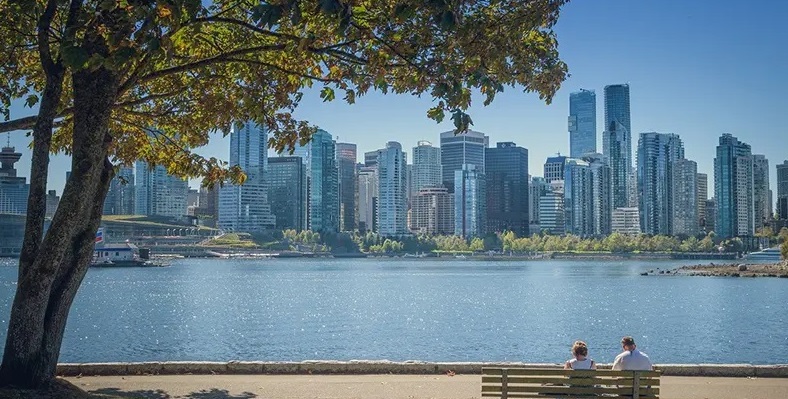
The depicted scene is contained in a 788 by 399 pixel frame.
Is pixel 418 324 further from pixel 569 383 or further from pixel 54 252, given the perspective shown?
pixel 54 252

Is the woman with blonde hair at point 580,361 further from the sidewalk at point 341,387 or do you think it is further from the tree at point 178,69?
the tree at point 178,69

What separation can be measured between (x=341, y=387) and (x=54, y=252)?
5.23m

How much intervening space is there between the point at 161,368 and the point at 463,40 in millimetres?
8626

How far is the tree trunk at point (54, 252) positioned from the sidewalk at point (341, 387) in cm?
131

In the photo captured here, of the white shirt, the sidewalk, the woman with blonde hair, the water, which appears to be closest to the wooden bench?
the woman with blonde hair

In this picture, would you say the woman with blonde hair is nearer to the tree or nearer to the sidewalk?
the sidewalk

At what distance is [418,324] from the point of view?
56.5m

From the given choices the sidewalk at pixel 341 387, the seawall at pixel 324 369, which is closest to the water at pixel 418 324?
the seawall at pixel 324 369

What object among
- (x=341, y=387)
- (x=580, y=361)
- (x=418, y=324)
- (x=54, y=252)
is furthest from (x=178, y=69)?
(x=418, y=324)

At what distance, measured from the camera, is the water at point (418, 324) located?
42062 millimetres

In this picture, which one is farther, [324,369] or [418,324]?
[418,324]

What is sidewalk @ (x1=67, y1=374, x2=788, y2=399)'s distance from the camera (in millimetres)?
14773

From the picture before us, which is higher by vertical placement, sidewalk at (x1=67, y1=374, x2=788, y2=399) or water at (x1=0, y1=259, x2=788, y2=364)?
sidewalk at (x1=67, y1=374, x2=788, y2=399)

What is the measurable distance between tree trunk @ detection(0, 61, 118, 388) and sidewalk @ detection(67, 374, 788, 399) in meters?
1.31
